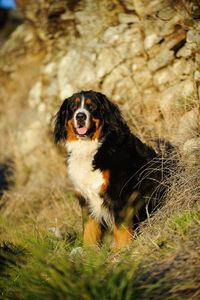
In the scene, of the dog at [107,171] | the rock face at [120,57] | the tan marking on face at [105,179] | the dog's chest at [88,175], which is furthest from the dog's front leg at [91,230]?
the rock face at [120,57]

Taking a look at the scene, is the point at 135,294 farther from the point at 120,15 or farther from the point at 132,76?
→ the point at 120,15

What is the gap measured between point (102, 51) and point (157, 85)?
64.3 inches

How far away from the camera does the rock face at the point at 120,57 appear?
5059 millimetres

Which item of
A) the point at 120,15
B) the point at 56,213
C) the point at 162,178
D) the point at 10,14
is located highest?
the point at 10,14

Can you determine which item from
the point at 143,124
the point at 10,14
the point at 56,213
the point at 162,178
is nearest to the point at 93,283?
the point at 162,178

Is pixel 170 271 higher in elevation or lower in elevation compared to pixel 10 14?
lower

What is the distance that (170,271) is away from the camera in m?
2.11

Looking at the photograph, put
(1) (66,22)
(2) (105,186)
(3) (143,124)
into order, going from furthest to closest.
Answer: (1) (66,22)
(3) (143,124)
(2) (105,186)

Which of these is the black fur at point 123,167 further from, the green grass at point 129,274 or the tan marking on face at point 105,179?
the green grass at point 129,274

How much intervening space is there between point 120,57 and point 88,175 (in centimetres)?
Answer: 360

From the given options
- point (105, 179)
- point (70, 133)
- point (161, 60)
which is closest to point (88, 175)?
point (105, 179)

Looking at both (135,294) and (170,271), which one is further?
(170,271)

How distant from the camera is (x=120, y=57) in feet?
20.0

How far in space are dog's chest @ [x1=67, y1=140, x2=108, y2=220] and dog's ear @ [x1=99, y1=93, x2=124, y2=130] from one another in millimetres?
304
